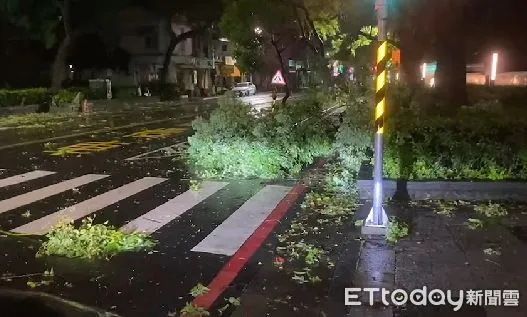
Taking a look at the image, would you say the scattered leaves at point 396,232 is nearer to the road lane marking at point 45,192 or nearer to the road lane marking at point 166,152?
the road lane marking at point 45,192

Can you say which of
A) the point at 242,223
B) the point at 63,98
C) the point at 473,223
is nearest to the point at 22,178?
the point at 242,223

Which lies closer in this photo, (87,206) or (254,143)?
(87,206)

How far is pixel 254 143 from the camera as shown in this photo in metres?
12.0

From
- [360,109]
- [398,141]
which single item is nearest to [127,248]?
[398,141]

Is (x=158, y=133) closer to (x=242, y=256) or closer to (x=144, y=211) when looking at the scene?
(x=144, y=211)

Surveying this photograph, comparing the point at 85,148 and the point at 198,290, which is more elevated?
the point at 85,148

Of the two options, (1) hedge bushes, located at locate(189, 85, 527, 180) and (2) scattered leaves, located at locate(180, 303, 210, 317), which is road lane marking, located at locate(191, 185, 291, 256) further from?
(2) scattered leaves, located at locate(180, 303, 210, 317)

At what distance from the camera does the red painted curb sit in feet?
18.4

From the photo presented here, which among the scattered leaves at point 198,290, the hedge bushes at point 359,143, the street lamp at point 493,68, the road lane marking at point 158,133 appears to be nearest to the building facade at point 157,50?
the street lamp at point 493,68

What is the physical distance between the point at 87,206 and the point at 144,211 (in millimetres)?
1075

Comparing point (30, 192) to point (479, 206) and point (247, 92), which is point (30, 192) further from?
point (247, 92)

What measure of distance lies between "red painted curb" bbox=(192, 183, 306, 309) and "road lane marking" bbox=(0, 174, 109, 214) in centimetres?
428

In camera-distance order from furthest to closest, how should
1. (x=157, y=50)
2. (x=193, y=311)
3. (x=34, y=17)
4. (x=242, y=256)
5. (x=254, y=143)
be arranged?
(x=157, y=50), (x=34, y=17), (x=254, y=143), (x=242, y=256), (x=193, y=311)

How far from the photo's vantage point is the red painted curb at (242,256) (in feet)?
18.4
